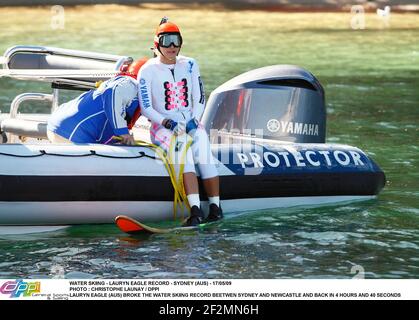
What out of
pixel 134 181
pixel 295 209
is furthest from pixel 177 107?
pixel 295 209

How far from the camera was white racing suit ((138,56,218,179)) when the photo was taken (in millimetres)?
7598

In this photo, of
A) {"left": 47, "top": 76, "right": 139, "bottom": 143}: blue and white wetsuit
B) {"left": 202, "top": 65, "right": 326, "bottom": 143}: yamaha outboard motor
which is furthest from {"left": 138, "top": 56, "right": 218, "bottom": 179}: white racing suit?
{"left": 202, "top": 65, "right": 326, "bottom": 143}: yamaha outboard motor

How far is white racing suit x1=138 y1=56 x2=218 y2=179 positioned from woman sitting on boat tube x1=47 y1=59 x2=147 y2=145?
4.4 inches

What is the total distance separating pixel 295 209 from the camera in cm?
799

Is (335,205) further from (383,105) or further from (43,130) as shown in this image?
(383,105)

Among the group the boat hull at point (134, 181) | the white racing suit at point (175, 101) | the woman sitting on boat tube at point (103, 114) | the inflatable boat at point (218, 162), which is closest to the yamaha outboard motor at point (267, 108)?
the inflatable boat at point (218, 162)

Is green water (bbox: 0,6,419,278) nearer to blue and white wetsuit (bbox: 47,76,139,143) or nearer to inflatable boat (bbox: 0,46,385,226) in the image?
inflatable boat (bbox: 0,46,385,226)

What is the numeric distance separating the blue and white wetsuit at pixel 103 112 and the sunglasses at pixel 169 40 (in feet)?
1.15

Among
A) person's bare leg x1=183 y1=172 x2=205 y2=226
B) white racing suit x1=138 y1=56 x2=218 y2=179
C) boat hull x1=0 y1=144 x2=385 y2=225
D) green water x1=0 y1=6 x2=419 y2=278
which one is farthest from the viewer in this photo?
white racing suit x1=138 y1=56 x2=218 y2=179

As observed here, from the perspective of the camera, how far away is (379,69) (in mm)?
16984

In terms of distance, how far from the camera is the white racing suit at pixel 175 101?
24.9ft

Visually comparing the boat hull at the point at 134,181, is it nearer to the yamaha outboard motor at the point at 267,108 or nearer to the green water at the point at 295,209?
the green water at the point at 295,209

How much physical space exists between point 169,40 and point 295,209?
1.54 m

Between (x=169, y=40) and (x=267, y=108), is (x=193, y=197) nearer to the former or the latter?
(x=169, y=40)
